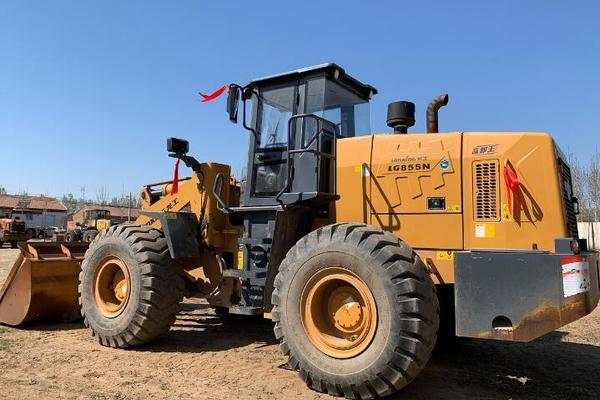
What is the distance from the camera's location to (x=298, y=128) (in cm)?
629

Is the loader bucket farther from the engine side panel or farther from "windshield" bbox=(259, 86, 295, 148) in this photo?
the engine side panel

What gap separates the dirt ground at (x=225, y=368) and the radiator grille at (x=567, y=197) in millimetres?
1641

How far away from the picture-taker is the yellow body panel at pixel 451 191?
4855 millimetres

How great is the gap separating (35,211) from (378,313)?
63.9 meters

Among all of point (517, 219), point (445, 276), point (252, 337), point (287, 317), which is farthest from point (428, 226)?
point (252, 337)

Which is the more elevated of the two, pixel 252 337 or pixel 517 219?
pixel 517 219

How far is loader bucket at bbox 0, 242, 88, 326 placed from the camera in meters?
7.80

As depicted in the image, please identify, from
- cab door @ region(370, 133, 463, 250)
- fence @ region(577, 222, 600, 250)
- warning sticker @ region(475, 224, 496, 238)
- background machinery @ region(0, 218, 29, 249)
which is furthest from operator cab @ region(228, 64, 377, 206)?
background machinery @ region(0, 218, 29, 249)

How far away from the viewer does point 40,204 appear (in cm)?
6944

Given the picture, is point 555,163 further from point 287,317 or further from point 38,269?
point 38,269

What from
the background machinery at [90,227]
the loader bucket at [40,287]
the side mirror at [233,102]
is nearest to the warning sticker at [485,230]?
the side mirror at [233,102]

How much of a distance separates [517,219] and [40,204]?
74.2 meters

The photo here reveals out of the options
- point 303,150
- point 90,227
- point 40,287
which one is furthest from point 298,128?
point 90,227

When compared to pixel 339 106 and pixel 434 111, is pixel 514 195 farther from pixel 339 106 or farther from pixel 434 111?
pixel 339 106
